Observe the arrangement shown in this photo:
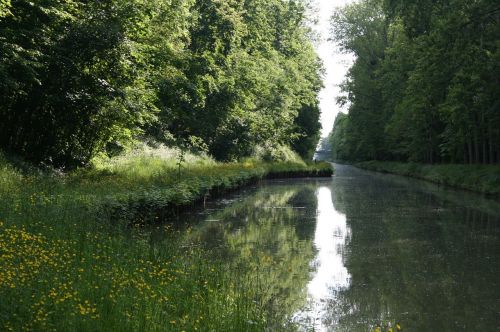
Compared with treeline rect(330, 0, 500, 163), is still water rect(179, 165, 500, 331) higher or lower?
lower

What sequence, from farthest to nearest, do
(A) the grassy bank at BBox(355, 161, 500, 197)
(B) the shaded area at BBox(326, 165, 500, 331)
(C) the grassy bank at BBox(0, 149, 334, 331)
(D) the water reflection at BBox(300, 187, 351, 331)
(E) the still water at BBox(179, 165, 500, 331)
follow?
(A) the grassy bank at BBox(355, 161, 500, 197) < (D) the water reflection at BBox(300, 187, 351, 331) < (E) the still water at BBox(179, 165, 500, 331) < (B) the shaded area at BBox(326, 165, 500, 331) < (C) the grassy bank at BBox(0, 149, 334, 331)

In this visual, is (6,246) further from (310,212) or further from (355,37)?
(355,37)

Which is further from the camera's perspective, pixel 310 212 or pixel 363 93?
pixel 363 93

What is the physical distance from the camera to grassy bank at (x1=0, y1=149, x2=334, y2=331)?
5.65 meters

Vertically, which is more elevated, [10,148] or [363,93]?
[363,93]

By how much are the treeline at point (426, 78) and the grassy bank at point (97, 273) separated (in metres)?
16.6

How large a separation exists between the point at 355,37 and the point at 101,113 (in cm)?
5740

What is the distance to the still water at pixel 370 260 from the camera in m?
8.22

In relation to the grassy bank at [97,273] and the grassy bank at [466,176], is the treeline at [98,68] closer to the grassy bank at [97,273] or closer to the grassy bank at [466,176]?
the grassy bank at [97,273]

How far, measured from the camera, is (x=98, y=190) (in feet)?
45.6

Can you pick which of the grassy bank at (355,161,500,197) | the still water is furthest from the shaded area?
the grassy bank at (355,161,500,197)

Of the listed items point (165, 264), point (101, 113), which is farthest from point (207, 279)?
point (101, 113)

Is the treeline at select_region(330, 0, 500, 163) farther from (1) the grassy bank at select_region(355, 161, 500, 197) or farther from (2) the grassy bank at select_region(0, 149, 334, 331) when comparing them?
(2) the grassy bank at select_region(0, 149, 334, 331)

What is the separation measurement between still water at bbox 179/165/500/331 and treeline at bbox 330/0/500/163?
8284 mm
